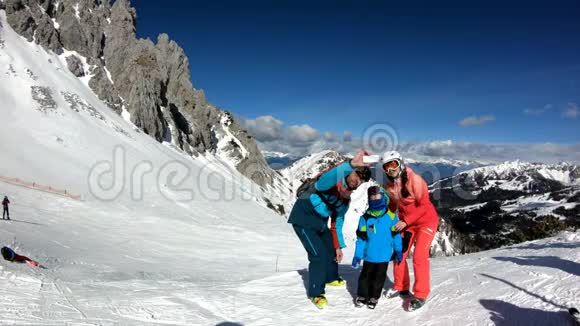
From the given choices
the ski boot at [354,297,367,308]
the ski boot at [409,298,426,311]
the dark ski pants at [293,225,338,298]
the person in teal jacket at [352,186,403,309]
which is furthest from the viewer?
the dark ski pants at [293,225,338,298]

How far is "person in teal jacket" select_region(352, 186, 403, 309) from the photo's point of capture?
6680 millimetres

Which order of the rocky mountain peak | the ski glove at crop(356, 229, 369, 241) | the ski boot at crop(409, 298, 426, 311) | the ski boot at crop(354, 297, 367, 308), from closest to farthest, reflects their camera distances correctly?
the ski boot at crop(409, 298, 426, 311), the ski glove at crop(356, 229, 369, 241), the ski boot at crop(354, 297, 367, 308), the rocky mountain peak

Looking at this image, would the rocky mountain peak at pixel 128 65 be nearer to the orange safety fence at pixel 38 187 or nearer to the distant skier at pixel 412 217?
the orange safety fence at pixel 38 187

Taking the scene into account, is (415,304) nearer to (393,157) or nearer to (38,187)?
(393,157)

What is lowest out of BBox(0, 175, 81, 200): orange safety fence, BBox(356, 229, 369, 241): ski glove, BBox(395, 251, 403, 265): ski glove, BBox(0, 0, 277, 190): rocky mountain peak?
BBox(395, 251, 403, 265): ski glove

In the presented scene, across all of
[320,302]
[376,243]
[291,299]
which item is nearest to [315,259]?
[320,302]

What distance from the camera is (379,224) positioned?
671 centimetres

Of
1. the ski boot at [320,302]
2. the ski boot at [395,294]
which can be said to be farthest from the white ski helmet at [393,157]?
the ski boot at [320,302]

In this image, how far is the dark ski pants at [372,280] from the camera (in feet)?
22.1

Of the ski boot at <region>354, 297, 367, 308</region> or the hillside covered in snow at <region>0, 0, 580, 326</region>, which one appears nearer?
the hillside covered in snow at <region>0, 0, 580, 326</region>

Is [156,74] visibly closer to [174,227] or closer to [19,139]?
[19,139]

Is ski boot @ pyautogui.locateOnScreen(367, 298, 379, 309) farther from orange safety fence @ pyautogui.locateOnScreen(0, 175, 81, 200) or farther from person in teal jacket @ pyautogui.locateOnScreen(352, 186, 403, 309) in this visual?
orange safety fence @ pyautogui.locateOnScreen(0, 175, 81, 200)

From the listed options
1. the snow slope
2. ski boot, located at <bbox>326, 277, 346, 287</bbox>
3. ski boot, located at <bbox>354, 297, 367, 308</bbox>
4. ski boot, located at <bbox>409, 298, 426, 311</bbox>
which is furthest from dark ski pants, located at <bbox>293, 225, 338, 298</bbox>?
ski boot, located at <bbox>409, 298, 426, 311</bbox>

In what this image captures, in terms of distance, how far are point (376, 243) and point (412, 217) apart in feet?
2.51
